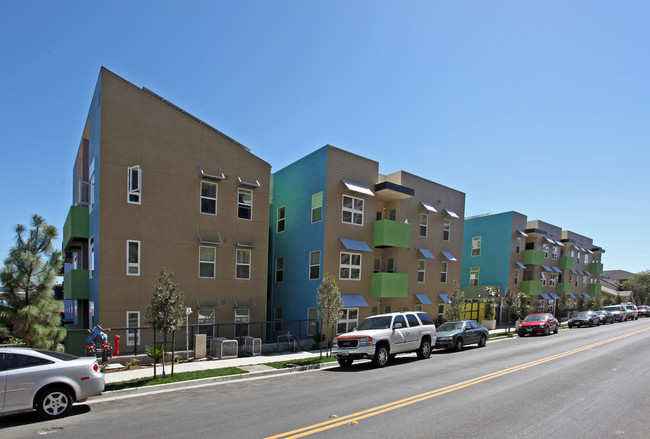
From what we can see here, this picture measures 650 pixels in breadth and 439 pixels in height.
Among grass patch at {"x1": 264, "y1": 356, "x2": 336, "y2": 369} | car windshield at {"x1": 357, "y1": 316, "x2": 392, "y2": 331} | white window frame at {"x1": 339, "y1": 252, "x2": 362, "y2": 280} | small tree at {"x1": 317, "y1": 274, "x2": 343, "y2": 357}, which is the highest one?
white window frame at {"x1": 339, "y1": 252, "x2": 362, "y2": 280}

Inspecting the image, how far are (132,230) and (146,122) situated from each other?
15.9ft

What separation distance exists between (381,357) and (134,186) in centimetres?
1256

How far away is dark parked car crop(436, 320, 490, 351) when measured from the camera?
1867cm

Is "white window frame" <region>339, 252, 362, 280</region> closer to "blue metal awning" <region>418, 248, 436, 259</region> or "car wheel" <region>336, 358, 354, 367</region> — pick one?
"blue metal awning" <region>418, 248, 436, 259</region>

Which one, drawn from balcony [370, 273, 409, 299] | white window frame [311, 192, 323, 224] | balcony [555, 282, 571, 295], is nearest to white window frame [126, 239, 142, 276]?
white window frame [311, 192, 323, 224]

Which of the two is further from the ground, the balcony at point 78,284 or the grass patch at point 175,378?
the balcony at point 78,284

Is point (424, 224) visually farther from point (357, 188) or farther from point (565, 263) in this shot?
point (565, 263)

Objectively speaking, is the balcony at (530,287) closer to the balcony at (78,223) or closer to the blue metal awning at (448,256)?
the blue metal awning at (448,256)

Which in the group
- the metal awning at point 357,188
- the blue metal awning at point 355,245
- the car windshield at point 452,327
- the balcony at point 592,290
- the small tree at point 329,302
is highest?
the metal awning at point 357,188

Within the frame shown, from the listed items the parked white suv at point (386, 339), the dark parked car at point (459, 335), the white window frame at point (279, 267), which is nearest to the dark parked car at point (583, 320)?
the dark parked car at point (459, 335)

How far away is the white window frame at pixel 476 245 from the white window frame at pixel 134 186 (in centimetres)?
3241

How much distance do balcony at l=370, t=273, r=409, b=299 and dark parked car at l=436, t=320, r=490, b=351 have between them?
3915 millimetres

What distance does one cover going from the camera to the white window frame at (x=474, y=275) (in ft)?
127

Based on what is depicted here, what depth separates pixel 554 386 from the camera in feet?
33.6
